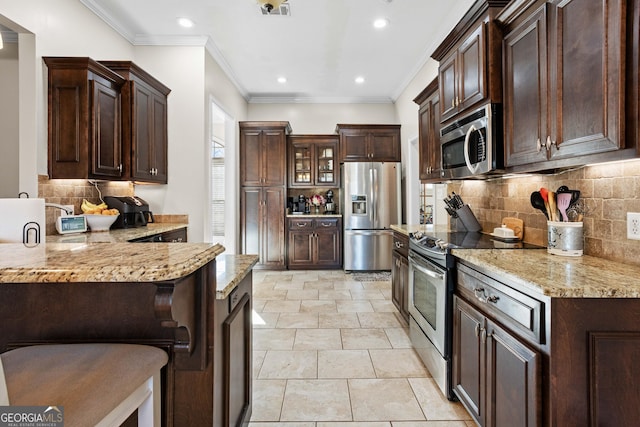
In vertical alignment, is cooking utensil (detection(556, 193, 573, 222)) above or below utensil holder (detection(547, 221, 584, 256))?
above

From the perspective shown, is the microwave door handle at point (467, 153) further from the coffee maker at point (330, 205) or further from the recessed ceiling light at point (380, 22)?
the coffee maker at point (330, 205)

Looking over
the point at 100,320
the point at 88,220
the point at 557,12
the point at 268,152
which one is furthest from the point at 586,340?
the point at 268,152

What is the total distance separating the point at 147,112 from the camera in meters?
3.40

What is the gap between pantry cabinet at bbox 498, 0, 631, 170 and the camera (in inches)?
50.6

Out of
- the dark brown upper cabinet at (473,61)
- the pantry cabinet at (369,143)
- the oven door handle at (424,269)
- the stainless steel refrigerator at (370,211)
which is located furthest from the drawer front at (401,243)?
the pantry cabinet at (369,143)

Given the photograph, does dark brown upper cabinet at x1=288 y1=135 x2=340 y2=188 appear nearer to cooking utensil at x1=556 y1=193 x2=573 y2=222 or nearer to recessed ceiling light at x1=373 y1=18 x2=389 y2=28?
recessed ceiling light at x1=373 y1=18 x2=389 y2=28

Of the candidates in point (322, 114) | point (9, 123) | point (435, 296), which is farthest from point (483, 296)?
point (322, 114)

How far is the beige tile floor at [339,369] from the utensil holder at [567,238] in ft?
3.58

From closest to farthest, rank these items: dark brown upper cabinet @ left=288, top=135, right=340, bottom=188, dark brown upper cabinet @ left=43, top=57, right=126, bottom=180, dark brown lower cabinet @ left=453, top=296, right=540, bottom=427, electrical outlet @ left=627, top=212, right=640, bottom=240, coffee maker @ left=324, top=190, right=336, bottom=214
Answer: dark brown lower cabinet @ left=453, top=296, right=540, bottom=427 → electrical outlet @ left=627, top=212, right=640, bottom=240 → dark brown upper cabinet @ left=43, top=57, right=126, bottom=180 → dark brown upper cabinet @ left=288, top=135, right=340, bottom=188 → coffee maker @ left=324, top=190, right=336, bottom=214

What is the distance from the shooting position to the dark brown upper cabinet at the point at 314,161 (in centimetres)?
586

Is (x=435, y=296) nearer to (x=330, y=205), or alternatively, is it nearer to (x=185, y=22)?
(x=185, y=22)

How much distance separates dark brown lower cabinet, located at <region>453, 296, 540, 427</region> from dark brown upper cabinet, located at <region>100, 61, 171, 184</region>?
315 centimetres

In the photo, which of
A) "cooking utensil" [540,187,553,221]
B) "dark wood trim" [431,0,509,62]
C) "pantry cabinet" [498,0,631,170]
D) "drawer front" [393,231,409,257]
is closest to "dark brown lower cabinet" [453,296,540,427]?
"cooking utensil" [540,187,553,221]

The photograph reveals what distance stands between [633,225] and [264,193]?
4.74 metres
